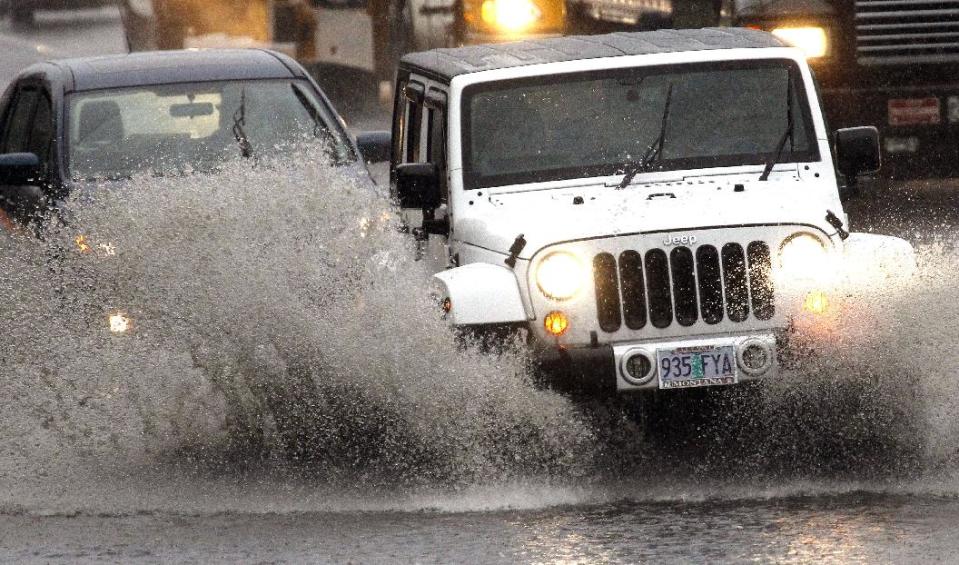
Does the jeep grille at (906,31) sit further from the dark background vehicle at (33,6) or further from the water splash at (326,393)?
the dark background vehicle at (33,6)

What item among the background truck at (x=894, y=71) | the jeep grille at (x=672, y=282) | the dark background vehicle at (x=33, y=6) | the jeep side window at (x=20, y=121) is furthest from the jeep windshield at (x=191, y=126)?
the dark background vehicle at (x=33, y=6)

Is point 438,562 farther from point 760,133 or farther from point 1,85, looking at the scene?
point 1,85

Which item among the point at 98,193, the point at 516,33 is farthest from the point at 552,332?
the point at 516,33

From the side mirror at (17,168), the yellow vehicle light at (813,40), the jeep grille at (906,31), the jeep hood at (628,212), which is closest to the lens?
the jeep hood at (628,212)

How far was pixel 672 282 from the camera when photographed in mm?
8062

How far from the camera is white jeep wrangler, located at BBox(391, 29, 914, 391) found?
8.02 meters

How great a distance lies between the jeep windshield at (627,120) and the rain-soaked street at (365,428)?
0.63m

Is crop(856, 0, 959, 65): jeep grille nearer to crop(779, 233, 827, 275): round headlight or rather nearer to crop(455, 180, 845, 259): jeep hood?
crop(455, 180, 845, 259): jeep hood

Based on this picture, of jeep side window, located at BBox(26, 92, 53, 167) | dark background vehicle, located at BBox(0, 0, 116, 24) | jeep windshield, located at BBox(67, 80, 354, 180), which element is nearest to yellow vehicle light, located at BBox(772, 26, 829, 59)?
jeep windshield, located at BBox(67, 80, 354, 180)

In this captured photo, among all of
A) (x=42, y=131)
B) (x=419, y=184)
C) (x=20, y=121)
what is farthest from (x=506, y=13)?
(x=419, y=184)

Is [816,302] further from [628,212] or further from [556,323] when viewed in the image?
[556,323]

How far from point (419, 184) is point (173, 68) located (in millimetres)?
2994

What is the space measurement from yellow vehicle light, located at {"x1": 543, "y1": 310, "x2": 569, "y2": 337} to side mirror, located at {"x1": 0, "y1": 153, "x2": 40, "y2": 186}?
3.67 meters

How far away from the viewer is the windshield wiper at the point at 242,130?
10.9 m
